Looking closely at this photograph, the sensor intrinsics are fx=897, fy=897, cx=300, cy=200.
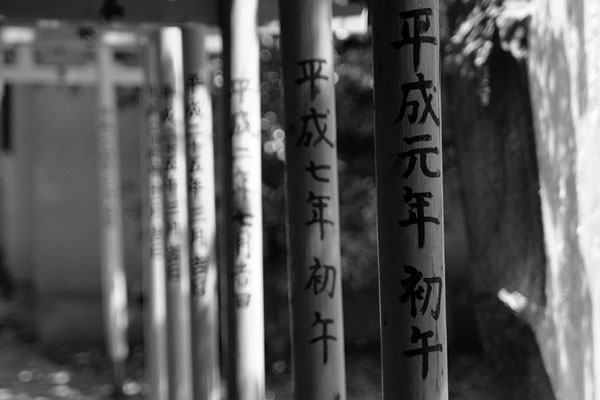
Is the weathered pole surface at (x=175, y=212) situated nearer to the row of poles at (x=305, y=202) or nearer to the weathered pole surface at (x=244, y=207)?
the row of poles at (x=305, y=202)

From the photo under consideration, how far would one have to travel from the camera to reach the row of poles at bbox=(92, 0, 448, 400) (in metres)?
2.62

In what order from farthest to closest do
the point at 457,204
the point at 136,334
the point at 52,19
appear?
the point at 136,334, the point at 457,204, the point at 52,19

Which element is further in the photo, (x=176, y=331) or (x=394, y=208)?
(x=176, y=331)

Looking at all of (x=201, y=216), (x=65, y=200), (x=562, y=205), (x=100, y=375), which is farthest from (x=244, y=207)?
(x=65, y=200)

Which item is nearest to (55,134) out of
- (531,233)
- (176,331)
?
(176,331)

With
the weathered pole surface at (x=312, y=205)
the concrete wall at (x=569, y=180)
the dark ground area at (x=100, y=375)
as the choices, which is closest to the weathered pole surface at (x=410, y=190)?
the weathered pole surface at (x=312, y=205)

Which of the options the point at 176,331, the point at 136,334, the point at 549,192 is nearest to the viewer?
the point at 549,192

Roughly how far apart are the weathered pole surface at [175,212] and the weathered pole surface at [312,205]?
104 inches

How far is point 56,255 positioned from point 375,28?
10332 millimetres

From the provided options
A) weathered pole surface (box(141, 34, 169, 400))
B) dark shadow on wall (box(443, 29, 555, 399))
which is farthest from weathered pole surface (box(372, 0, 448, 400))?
weathered pole surface (box(141, 34, 169, 400))

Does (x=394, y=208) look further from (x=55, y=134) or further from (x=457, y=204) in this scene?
(x=55, y=134)

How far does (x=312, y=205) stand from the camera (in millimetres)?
3588

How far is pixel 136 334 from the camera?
12.0 m

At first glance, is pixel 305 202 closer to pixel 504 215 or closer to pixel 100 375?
pixel 504 215
